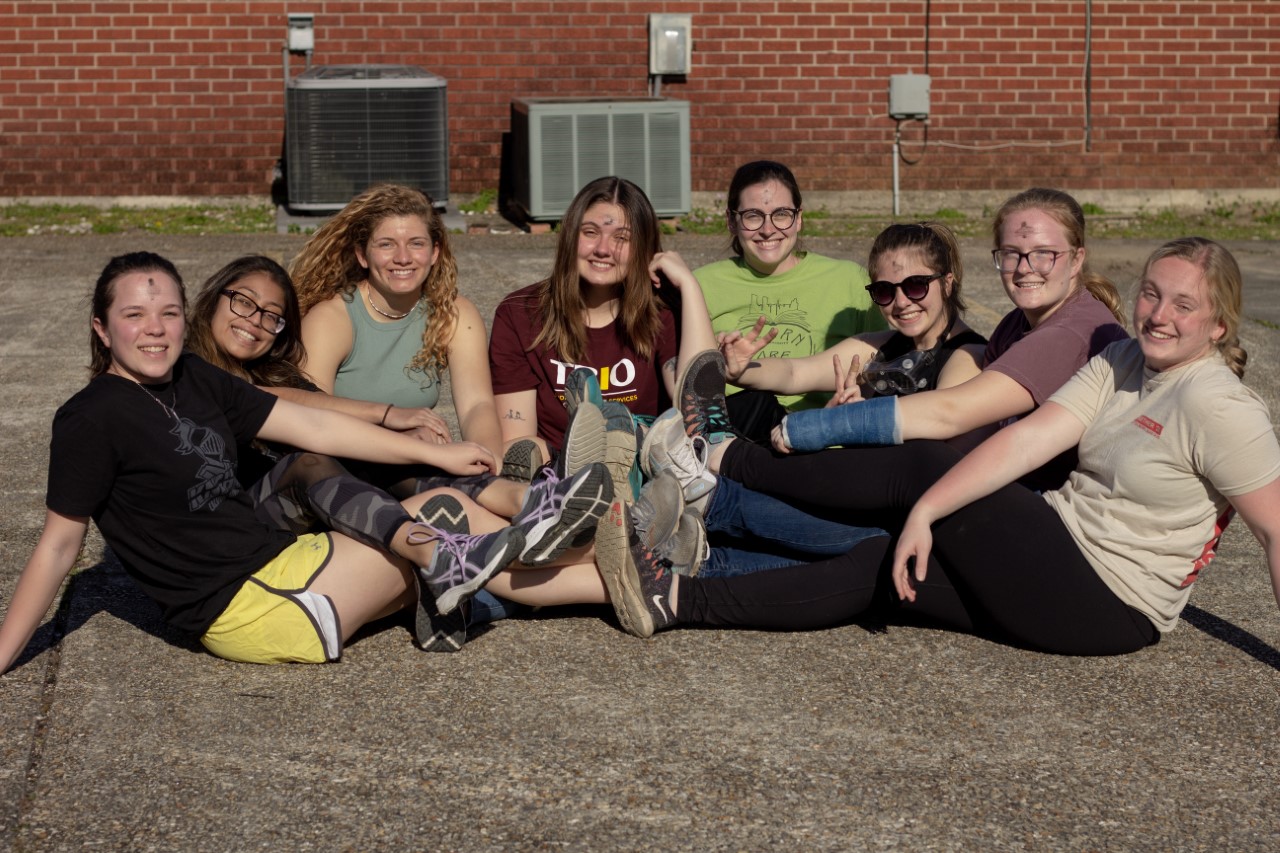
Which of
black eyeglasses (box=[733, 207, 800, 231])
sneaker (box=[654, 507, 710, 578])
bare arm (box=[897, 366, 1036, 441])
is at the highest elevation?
black eyeglasses (box=[733, 207, 800, 231])

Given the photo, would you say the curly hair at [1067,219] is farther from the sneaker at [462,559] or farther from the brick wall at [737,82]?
the brick wall at [737,82]

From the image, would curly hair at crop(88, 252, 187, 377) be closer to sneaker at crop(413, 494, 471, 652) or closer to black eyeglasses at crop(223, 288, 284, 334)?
black eyeglasses at crop(223, 288, 284, 334)

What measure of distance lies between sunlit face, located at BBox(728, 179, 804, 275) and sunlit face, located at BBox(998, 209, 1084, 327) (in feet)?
2.98

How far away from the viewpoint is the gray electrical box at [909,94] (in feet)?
46.2

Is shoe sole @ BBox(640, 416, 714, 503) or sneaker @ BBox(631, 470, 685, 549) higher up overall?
shoe sole @ BBox(640, 416, 714, 503)

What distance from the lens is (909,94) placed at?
46.2ft

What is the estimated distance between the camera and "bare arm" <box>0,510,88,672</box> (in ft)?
11.4

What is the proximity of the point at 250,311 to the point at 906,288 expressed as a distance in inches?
78.3

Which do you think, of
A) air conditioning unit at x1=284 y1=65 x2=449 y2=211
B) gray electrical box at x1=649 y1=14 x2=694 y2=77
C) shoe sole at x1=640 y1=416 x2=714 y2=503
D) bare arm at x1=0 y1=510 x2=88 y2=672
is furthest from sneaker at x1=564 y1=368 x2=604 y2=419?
gray electrical box at x1=649 y1=14 x2=694 y2=77

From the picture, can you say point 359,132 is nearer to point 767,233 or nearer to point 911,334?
point 767,233

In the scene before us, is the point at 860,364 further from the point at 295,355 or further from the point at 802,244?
the point at 802,244

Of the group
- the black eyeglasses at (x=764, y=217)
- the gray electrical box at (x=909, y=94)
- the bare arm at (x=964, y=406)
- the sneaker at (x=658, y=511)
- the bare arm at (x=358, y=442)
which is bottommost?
the sneaker at (x=658, y=511)

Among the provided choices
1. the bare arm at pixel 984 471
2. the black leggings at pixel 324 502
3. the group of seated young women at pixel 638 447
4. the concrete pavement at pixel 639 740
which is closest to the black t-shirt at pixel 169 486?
the group of seated young women at pixel 638 447

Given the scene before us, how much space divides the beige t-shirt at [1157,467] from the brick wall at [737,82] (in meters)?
10.7
